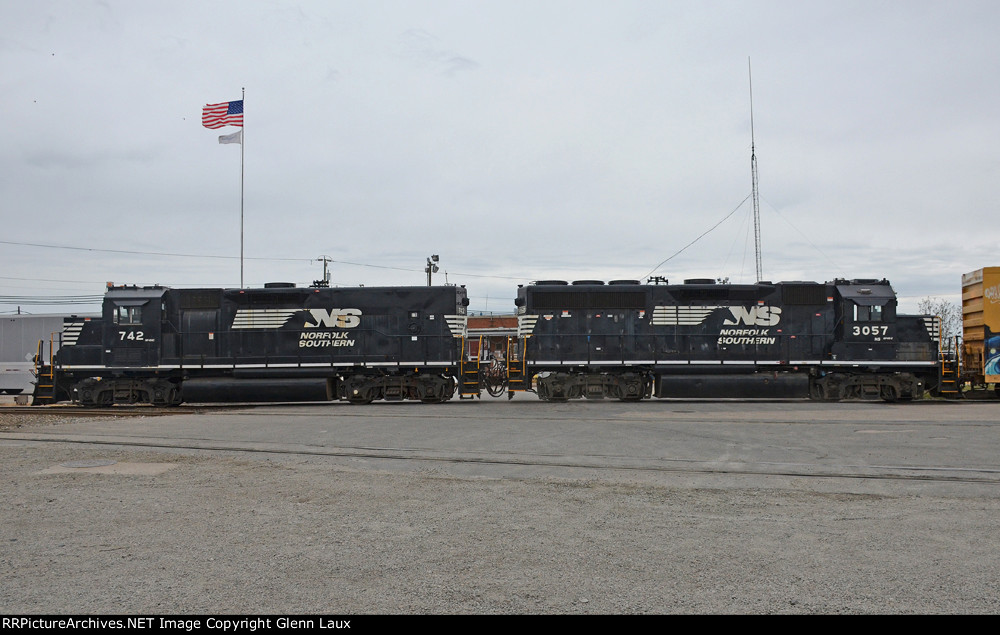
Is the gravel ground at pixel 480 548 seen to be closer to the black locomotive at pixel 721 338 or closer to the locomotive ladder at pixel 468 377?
the locomotive ladder at pixel 468 377

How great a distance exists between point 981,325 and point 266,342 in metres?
23.5

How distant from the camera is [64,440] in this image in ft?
46.3

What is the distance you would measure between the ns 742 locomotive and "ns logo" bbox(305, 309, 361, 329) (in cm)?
3

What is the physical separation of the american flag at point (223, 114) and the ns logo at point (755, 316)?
27.7 meters

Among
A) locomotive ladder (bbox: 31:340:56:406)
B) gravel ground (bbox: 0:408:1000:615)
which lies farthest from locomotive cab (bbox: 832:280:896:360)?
locomotive ladder (bbox: 31:340:56:406)

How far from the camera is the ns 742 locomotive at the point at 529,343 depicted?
2336 centimetres

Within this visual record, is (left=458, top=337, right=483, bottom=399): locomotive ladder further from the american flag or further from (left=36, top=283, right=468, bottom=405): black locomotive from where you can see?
the american flag

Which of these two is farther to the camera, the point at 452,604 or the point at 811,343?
the point at 811,343

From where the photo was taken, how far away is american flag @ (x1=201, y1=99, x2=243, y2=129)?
122 ft

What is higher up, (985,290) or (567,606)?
(985,290)

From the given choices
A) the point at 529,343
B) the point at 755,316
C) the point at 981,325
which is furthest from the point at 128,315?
the point at 981,325

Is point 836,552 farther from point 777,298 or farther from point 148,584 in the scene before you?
point 777,298

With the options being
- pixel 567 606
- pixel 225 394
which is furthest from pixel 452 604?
pixel 225 394
